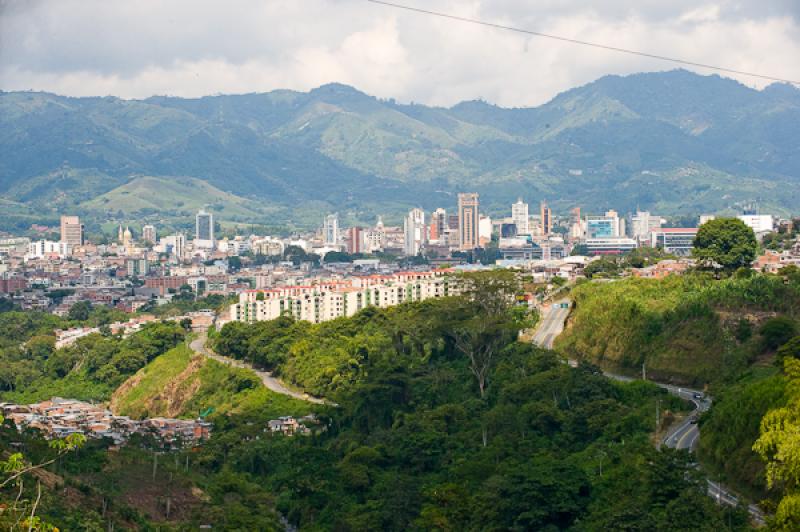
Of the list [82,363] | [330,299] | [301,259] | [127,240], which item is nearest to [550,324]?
[330,299]

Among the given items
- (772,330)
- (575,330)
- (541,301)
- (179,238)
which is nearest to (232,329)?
A: (541,301)

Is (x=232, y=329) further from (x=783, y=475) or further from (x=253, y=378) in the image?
(x=783, y=475)

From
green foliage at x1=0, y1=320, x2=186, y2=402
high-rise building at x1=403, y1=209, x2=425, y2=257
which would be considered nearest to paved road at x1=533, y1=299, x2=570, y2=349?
green foliage at x1=0, y1=320, x2=186, y2=402

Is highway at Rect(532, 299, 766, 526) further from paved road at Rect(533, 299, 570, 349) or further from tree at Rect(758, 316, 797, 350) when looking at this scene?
tree at Rect(758, 316, 797, 350)

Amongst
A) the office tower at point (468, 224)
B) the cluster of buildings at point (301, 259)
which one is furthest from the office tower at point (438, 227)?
the office tower at point (468, 224)

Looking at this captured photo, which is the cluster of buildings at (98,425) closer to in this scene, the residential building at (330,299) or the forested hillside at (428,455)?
the forested hillside at (428,455)

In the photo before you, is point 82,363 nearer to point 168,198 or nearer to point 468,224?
point 468,224

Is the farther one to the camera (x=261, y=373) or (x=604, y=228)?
(x=604, y=228)
